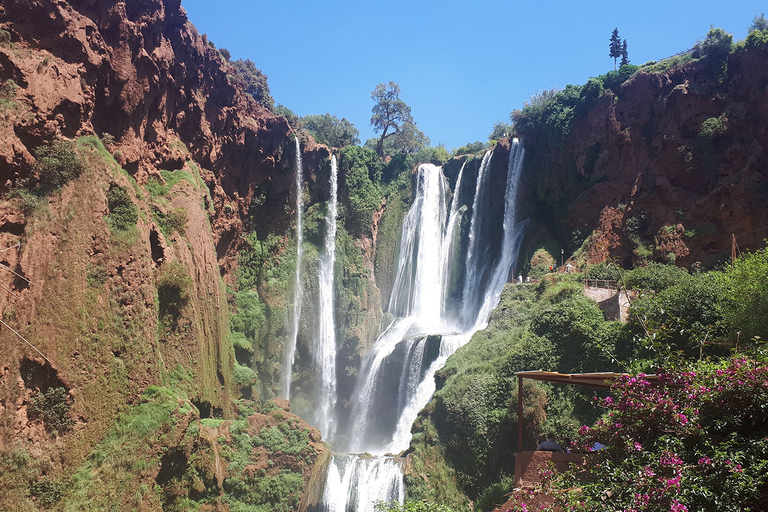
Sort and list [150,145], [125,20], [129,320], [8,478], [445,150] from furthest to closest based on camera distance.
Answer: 1. [445,150]
2. [150,145]
3. [125,20]
4. [129,320]
5. [8,478]

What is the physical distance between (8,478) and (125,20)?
731 inches

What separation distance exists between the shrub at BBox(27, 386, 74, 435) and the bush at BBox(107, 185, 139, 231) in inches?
245

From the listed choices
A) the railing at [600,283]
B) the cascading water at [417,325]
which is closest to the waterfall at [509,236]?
the cascading water at [417,325]

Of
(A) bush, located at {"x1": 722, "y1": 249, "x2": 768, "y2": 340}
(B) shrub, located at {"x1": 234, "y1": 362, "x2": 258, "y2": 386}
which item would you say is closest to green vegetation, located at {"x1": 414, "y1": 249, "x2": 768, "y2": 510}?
(A) bush, located at {"x1": 722, "y1": 249, "x2": 768, "y2": 340}

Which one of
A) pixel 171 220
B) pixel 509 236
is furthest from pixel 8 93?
pixel 509 236

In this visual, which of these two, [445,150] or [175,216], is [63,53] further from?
[445,150]

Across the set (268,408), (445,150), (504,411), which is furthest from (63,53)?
(445,150)

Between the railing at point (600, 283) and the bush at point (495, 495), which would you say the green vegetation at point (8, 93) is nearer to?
the bush at point (495, 495)

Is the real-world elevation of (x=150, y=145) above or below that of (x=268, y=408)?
above

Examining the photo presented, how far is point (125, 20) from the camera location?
23.5m

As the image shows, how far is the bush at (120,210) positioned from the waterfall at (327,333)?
18294 mm

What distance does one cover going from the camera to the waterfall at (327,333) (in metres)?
35.2

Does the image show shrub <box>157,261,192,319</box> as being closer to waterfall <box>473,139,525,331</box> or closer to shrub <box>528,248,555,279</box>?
waterfall <box>473,139,525,331</box>

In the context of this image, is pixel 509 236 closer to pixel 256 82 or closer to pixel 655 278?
pixel 655 278
